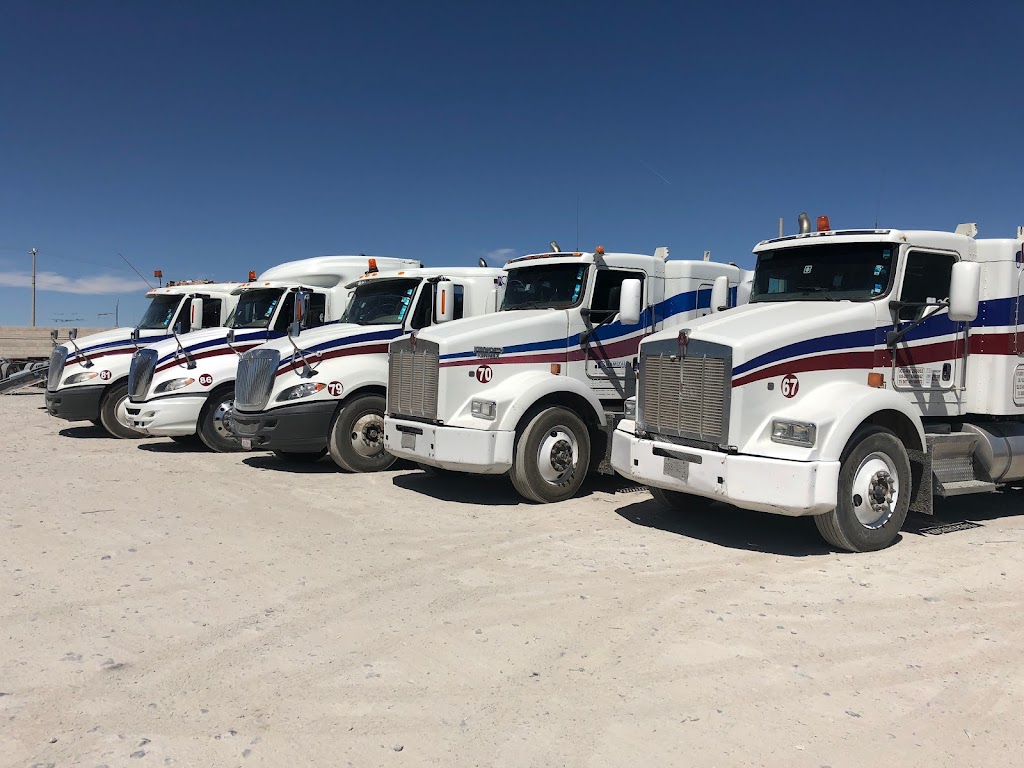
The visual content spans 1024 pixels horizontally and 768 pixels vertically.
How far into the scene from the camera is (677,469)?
6.94 meters

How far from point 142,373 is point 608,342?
7206mm

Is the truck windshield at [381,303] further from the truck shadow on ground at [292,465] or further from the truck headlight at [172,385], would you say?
the truck headlight at [172,385]

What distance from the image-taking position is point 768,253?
26.4 ft

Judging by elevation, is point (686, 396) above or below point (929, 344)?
below

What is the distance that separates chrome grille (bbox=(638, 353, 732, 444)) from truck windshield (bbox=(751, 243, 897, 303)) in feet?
4.77

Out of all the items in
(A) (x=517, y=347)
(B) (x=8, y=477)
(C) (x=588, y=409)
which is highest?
(A) (x=517, y=347)

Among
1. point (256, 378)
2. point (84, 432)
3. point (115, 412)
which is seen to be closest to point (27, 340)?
point (84, 432)

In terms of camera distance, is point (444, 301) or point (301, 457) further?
point (301, 457)

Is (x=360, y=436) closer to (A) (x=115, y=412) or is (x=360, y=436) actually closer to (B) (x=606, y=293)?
(B) (x=606, y=293)

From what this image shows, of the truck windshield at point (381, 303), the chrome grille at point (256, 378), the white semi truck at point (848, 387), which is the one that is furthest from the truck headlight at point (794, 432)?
the chrome grille at point (256, 378)

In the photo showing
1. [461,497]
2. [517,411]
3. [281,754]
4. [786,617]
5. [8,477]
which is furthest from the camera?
[8,477]

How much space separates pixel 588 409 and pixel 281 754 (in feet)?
20.0

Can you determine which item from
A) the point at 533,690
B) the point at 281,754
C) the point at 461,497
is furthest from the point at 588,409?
the point at 281,754

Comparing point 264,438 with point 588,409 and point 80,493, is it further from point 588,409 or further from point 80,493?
point 588,409
